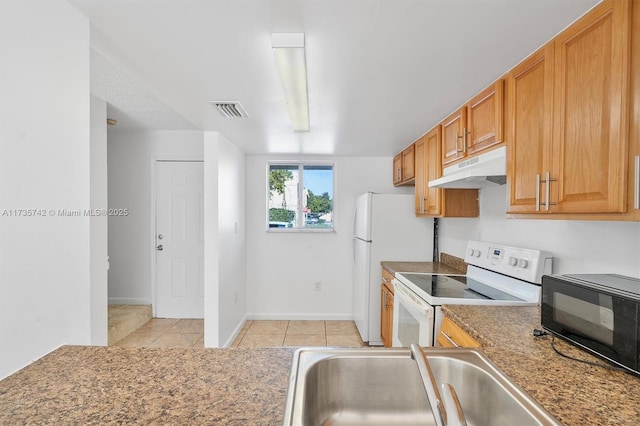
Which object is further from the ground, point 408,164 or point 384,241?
point 408,164

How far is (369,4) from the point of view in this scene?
1.13 metres

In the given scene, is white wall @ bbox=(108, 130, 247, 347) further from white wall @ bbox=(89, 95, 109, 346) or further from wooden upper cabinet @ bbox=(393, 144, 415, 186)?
wooden upper cabinet @ bbox=(393, 144, 415, 186)

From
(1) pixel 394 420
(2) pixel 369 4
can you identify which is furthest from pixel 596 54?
(1) pixel 394 420

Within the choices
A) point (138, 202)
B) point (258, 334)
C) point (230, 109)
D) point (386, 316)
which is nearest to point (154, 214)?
point (138, 202)

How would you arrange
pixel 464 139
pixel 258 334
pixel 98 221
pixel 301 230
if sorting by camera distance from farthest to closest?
pixel 301 230 < pixel 258 334 < pixel 98 221 < pixel 464 139

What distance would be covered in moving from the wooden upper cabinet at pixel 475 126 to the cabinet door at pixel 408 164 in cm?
83

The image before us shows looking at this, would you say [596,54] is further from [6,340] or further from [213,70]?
[6,340]

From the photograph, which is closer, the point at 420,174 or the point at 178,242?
the point at 420,174

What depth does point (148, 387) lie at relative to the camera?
2.60 ft

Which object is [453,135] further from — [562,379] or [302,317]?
[302,317]

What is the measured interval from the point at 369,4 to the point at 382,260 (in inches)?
104

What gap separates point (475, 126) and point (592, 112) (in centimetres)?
91

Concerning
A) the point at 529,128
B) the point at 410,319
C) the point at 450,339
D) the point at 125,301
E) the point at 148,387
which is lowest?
the point at 125,301

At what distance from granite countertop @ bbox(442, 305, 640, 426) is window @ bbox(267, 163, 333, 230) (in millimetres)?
3025
